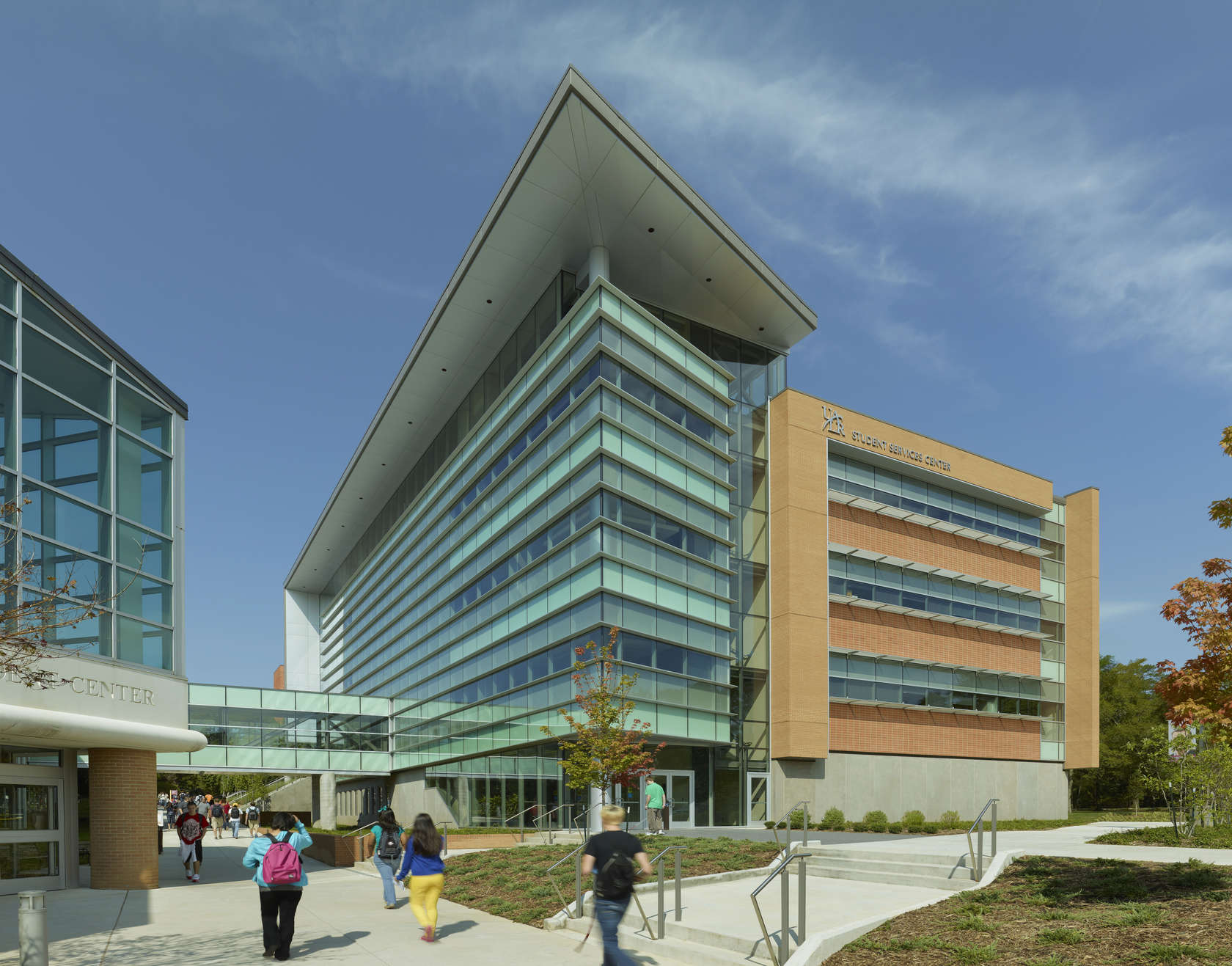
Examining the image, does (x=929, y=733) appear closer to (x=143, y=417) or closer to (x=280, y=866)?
(x=143, y=417)

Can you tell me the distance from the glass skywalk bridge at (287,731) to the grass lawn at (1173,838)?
3569cm

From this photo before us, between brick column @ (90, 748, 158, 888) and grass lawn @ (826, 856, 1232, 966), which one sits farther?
brick column @ (90, 748, 158, 888)

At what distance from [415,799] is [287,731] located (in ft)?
23.0

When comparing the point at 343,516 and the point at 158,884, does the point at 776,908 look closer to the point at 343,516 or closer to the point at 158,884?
the point at 158,884

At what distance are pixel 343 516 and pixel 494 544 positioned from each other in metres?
32.0

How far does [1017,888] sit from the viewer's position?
520 inches

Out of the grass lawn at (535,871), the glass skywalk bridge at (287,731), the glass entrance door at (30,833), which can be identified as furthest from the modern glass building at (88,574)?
the glass skywalk bridge at (287,731)

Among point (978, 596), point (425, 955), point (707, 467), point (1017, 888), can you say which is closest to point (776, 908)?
point (1017, 888)

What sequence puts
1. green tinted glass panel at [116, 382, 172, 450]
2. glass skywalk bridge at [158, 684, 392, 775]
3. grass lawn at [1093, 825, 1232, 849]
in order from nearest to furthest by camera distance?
grass lawn at [1093, 825, 1232, 849] → green tinted glass panel at [116, 382, 172, 450] → glass skywalk bridge at [158, 684, 392, 775]

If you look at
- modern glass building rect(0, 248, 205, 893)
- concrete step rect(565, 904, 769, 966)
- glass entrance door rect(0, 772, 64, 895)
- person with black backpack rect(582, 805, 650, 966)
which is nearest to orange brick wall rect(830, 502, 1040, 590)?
modern glass building rect(0, 248, 205, 893)

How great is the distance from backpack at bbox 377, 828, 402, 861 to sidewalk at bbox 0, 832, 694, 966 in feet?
2.72

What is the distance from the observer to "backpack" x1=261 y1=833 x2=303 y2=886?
38.8ft

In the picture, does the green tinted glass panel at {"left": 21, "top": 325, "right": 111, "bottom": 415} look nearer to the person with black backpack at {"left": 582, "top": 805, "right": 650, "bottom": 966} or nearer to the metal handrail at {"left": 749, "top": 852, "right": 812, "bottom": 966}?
the person with black backpack at {"left": 582, "top": 805, "right": 650, "bottom": 966}

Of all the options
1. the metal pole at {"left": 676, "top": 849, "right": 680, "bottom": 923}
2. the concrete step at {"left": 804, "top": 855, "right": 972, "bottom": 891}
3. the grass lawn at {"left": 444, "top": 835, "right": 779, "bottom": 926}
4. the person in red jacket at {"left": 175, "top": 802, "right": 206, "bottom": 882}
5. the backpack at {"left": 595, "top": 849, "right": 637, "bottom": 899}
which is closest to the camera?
the backpack at {"left": 595, "top": 849, "right": 637, "bottom": 899}
